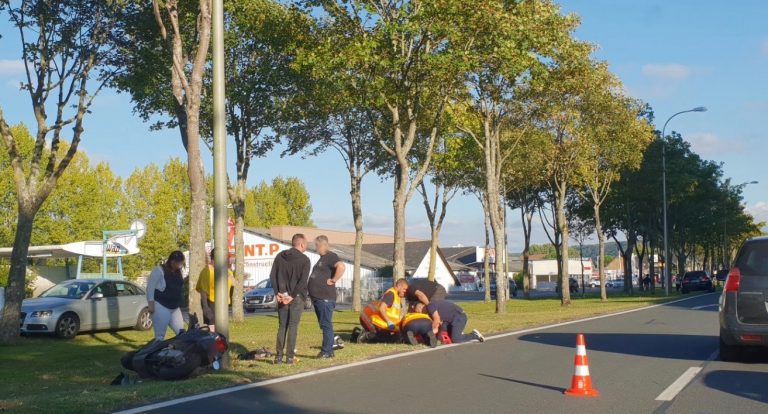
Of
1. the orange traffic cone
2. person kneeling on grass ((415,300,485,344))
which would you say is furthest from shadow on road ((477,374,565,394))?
person kneeling on grass ((415,300,485,344))

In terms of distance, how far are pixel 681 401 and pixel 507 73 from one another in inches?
524

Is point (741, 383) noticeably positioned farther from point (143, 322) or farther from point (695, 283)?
point (695, 283)

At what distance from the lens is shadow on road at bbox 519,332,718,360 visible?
1367 cm

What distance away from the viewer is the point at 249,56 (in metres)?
25.7

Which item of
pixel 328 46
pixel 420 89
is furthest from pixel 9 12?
pixel 420 89

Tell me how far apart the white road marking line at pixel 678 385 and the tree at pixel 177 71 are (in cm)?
967

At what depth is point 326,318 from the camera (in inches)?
499

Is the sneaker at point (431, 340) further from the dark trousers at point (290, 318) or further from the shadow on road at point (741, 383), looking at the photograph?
the shadow on road at point (741, 383)

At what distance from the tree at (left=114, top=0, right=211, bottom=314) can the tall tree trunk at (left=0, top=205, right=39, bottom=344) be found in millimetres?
3359

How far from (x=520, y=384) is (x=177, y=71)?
1143 cm

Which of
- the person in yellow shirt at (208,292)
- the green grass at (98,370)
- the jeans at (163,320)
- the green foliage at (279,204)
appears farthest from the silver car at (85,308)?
the green foliage at (279,204)

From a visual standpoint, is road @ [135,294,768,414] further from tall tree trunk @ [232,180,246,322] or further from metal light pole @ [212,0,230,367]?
tall tree trunk @ [232,180,246,322]

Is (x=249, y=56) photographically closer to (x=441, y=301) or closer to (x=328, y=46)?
(x=328, y=46)

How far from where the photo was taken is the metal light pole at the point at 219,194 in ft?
36.9
